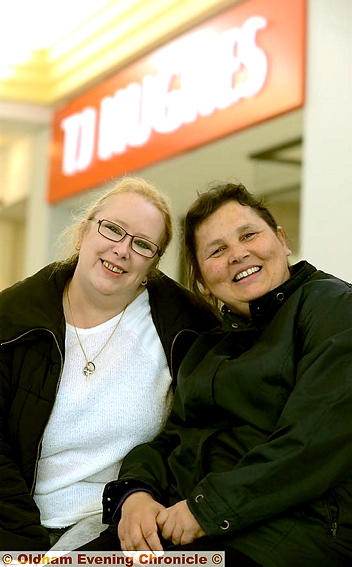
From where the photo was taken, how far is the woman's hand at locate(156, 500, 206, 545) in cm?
172

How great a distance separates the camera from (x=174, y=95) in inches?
188

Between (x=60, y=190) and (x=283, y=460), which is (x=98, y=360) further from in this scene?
(x=60, y=190)

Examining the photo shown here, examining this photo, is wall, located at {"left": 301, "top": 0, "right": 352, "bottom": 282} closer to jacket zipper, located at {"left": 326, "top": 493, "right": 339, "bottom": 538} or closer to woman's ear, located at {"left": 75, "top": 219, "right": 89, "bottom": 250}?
woman's ear, located at {"left": 75, "top": 219, "right": 89, "bottom": 250}

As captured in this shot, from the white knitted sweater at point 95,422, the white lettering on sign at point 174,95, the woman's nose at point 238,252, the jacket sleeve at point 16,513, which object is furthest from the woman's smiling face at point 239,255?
the white lettering on sign at point 174,95

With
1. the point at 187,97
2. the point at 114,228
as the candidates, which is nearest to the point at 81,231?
the point at 114,228

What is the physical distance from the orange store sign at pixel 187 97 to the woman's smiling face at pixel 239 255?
5.55 ft

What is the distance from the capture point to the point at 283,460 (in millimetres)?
1656

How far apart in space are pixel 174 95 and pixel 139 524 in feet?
11.1

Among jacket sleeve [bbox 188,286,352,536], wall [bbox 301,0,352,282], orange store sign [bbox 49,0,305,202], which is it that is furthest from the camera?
orange store sign [bbox 49,0,305,202]

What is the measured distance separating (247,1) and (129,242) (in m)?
2.38

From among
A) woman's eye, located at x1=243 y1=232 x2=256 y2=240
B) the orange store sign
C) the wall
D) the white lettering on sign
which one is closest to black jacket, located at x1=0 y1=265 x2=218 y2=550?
woman's eye, located at x1=243 y1=232 x2=256 y2=240

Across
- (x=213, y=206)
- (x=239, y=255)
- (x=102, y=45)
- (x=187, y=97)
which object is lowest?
(x=239, y=255)

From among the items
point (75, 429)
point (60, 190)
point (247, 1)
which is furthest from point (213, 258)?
point (60, 190)

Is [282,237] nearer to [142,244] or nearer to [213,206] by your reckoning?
[213,206]
